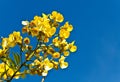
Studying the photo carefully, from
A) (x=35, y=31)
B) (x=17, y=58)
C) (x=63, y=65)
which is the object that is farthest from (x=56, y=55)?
(x=17, y=58)

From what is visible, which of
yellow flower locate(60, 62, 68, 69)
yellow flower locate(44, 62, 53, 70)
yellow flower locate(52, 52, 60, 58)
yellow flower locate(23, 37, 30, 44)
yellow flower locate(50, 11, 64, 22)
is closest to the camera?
yellow flower locate(44, 62, 53, 70)

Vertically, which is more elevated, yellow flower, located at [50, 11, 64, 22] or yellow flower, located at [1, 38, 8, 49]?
yellow flower, located at [50, 11, 64, 22]

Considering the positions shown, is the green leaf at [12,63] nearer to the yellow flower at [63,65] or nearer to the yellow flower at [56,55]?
the yellow flower at [56,55]

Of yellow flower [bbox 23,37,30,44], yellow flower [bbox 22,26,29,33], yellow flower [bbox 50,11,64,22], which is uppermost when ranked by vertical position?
yellow flower [bbox 50,11,64,22]

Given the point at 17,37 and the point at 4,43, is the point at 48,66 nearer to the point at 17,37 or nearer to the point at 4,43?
the point at 17,37

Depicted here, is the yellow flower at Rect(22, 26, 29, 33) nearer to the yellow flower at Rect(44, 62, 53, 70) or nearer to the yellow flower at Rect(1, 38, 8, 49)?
the yellow flower at Rect(1, 38, 8, 49)

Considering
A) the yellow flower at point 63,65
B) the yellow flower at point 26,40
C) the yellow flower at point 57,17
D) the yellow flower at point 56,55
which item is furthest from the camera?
Result: the yellow flower at point 57,17

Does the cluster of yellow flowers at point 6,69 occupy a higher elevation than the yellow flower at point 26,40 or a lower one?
lower

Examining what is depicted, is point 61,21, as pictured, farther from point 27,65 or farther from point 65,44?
point 27,65

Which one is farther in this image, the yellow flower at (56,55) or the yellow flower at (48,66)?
the yellow flower at (56,55)

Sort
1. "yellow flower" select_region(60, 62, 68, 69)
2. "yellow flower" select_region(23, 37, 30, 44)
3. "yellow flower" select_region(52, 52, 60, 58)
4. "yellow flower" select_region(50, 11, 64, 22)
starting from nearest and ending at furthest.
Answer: "yellow flower" select_region(52, 52, 60, 58) → "yellow flower" select_region(23, 37, 30, 44) → "yellow flower" select_region(60, 62, 68, 69) → "yellow flower" select_region(50, 11, 64, 22)

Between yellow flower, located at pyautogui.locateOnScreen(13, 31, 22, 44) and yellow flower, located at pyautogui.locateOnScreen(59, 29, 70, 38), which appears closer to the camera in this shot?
yellow flower, located at pyautogui.locateOnScreen(59, 29, 70, 38)

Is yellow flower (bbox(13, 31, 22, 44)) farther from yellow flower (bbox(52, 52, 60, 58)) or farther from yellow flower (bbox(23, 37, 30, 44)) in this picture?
yellow flower (bbox(52, 52, 60, 58))
